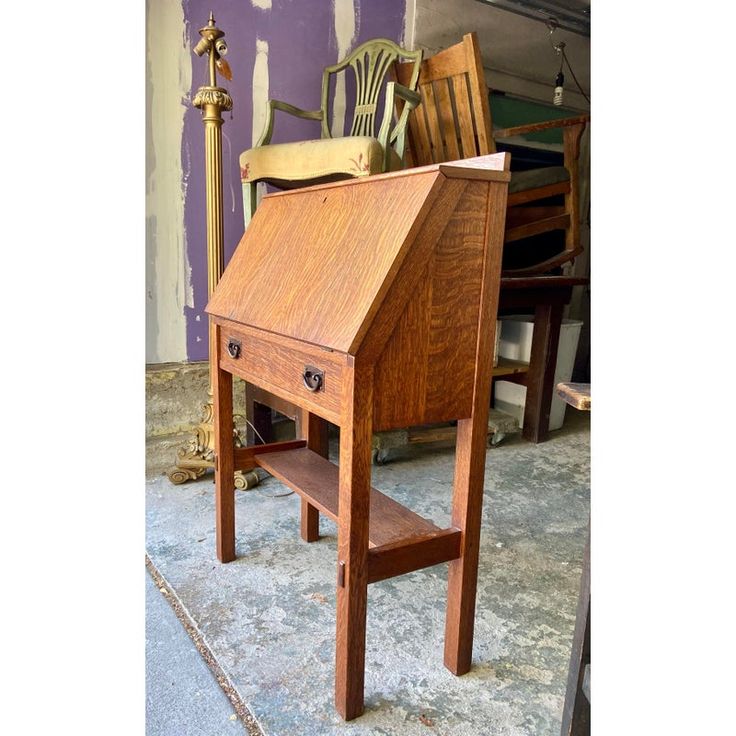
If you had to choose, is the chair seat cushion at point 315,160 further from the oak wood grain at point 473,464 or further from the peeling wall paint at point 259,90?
the oak wood grain at point 473,464

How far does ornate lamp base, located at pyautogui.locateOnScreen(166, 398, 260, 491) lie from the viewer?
252 cm

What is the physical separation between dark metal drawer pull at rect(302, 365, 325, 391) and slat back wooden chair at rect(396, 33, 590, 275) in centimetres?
194

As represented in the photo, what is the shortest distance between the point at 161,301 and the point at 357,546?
1874 millimetres

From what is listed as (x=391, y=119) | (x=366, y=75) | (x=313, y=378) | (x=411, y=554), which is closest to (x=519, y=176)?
(x=366, y=75)

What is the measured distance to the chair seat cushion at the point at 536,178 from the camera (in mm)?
3258

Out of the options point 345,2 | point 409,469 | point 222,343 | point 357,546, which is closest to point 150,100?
point 345,2

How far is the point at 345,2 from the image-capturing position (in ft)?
9.73

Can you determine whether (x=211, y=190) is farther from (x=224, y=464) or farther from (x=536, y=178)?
(x=536, y=178)

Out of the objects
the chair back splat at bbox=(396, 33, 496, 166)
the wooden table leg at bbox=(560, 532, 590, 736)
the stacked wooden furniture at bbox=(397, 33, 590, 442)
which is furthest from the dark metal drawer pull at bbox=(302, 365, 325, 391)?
the chair back splat at bbox=(396, 33, 496, 166)

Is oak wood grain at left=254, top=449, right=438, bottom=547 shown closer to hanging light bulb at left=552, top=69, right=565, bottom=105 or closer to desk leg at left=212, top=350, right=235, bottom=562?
desk leg at left=212, top=350, right=235, bottom=562

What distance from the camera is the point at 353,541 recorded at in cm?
124

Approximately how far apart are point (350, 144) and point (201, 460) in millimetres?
1442
